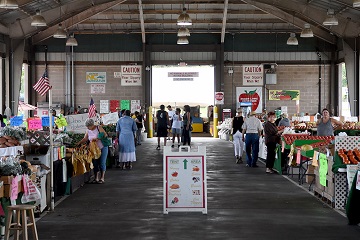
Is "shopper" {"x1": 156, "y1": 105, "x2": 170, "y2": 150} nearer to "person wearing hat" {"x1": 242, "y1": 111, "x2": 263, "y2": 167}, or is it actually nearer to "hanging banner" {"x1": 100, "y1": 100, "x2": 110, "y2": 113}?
"person wearing hat" {"x1": 242, "y1": 111, "x2": 263, "y2": 167}

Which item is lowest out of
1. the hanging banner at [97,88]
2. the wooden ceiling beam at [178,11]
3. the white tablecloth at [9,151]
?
the white tablecloth at [9,151]

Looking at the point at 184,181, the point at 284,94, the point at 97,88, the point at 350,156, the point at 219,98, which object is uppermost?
the point at 97,88

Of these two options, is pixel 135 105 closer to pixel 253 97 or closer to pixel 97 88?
pixel 97 88

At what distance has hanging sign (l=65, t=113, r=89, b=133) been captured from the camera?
57.1 ft

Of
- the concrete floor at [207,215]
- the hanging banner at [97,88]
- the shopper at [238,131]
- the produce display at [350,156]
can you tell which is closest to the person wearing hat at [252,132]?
the shopper at [238,131]

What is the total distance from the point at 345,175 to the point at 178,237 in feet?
11.5

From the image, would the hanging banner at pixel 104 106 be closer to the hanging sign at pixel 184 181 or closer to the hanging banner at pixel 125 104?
the hanging banner at pixel 125 104

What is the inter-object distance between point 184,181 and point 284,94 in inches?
1102

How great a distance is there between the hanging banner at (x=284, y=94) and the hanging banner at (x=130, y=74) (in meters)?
7.79

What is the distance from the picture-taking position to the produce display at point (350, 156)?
10203 mm

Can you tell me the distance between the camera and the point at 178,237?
8.34 m

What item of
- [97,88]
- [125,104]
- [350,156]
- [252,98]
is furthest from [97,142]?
[252,98]

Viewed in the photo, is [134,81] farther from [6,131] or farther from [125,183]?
[6,131]

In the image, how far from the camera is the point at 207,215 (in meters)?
10.0
